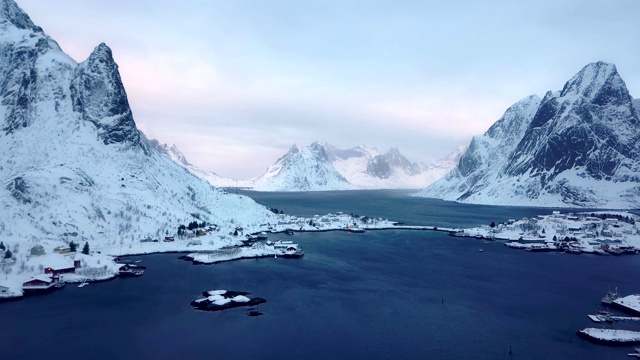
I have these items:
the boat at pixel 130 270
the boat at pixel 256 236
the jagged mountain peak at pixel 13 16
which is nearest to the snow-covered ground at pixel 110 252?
the boat at pixel 130 270

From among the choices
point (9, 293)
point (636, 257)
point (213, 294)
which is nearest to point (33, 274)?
point (9, 293)

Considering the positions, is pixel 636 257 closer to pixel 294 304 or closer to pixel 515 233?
pixel 515 233

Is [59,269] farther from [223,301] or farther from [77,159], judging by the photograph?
[77,159]

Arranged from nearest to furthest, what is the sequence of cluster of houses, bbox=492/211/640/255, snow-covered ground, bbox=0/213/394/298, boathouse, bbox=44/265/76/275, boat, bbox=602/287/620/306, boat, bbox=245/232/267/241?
boat, bbox=602/287/620/306, snow-covered ground, bbox=0/213/394/298, boathouse, bbox=44/265/76/275, cluster of houses, bbox=492/211/640/255, boat, bbox=245/232/267/241

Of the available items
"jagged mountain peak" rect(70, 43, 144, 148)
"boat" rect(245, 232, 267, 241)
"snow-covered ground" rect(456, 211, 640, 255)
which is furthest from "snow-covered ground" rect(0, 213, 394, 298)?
"snow-covered ground" rect(456, 211, 640, 255)

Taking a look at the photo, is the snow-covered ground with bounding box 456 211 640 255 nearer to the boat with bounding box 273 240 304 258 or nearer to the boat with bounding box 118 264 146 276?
the boat with bounding box 273 240 304 258

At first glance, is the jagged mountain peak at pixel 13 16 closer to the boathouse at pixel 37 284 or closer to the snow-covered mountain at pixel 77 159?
the snow-covered mountain at pixel 77 159

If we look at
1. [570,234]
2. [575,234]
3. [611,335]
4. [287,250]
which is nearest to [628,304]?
[611,335]

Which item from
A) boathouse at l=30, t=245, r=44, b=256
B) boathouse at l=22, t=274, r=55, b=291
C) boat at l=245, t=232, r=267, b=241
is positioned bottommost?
boathouse at l=22, t=274, r=55, b=291
